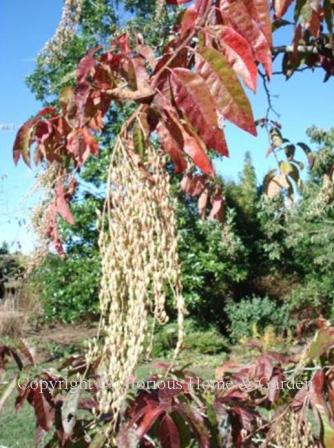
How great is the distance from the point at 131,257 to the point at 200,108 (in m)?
0.20

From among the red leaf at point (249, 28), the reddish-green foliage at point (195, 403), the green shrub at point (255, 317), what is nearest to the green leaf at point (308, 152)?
the reddish-green foliage at point (195, 403)

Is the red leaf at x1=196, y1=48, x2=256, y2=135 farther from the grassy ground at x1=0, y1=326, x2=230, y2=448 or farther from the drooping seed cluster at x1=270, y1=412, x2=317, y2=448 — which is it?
the grassy ground at x1=0, y1=326, x2=230, y2=448

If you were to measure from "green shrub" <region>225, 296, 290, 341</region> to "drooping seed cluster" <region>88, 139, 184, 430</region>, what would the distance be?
758 cm

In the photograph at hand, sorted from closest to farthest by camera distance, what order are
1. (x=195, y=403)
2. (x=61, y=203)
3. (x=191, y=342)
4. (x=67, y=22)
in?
(x=61, y=203) → (x=195, y=403) → (x=67, y=22) → (x=191, y=342)

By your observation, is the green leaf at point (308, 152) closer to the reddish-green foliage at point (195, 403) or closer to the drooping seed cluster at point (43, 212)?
the reddish-green foliage at point (195, 403)

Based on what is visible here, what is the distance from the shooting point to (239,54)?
0.65 m

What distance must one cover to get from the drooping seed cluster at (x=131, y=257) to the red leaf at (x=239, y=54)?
0.16 m

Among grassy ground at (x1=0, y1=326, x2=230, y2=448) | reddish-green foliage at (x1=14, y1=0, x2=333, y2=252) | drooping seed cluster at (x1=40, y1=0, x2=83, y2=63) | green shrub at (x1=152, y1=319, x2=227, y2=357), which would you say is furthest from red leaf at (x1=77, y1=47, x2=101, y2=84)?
green shrub at (x1=152, y1=319, x2=227, y2=357)

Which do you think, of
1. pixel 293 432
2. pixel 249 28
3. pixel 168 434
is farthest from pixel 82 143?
pixel 293 432

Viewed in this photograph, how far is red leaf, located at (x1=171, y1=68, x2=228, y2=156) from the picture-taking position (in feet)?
1.98

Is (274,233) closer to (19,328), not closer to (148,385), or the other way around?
(19,328)

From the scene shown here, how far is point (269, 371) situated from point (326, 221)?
292 inches

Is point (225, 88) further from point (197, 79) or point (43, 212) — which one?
point (43, 212)

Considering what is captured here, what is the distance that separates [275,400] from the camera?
1382 mm
